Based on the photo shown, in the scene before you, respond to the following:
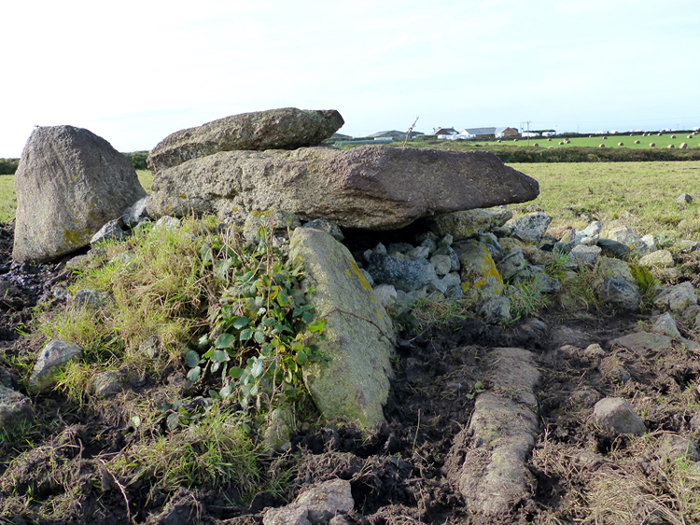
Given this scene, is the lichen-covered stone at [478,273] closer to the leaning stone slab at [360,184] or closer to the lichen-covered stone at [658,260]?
the leaning stone slab at [360,184]

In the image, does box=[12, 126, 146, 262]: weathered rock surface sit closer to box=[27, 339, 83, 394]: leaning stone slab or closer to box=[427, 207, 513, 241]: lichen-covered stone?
box=[27, 339, 83, 394]: leaning stone slab

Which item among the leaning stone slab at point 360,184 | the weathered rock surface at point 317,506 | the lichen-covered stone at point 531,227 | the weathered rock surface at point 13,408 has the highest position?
the leaning stone slab at point 360,184

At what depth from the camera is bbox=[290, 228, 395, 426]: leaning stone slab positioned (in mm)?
3592

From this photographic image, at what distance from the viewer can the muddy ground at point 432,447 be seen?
9.32 feet

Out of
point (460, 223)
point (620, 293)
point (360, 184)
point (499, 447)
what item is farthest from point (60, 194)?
point (620, 293)

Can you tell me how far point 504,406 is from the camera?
3.66 metres

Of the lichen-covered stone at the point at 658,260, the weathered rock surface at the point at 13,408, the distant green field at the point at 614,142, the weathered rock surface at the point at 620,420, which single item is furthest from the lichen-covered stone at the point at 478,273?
the distant green field at the point at 614,142

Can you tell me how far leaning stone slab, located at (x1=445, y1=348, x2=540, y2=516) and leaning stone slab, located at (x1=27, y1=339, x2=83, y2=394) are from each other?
3.24 meters

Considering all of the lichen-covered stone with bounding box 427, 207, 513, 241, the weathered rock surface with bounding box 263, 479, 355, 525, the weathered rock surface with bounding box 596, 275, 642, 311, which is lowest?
the weathered rock surface with bounding box 263, 479, 355, 525

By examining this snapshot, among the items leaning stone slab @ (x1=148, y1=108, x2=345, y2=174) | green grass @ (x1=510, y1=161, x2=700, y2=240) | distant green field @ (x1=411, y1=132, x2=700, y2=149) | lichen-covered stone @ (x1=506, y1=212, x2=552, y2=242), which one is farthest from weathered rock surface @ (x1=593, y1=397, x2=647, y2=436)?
distant green field @ (x1=411, y1=132, x2=700, y2=149)

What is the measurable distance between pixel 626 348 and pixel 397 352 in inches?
85.6

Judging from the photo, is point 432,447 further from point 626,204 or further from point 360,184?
point 626,204

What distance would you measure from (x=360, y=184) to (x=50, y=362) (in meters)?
3.23

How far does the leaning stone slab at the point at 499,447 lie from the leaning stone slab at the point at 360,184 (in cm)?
202
